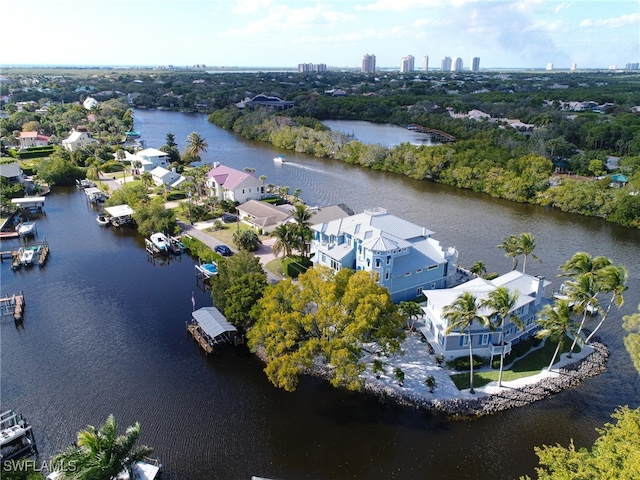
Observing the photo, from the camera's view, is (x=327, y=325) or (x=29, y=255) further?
(x=29, y=255)

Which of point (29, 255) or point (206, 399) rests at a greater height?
point (29, 255)

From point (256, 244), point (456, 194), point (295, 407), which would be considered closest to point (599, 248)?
point (456, 194)

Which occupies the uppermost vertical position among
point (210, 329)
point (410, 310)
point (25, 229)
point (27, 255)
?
point (410, 310)

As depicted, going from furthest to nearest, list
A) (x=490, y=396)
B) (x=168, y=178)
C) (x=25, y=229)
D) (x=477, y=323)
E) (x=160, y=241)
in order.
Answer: (x=168, y=178), (x=25, y=229), (x=160, y=241), (x=477, y=323), (x=490, y=396)

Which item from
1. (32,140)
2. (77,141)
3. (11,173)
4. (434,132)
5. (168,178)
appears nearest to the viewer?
(11,173)

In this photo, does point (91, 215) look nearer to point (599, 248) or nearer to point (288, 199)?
point (288, 199)

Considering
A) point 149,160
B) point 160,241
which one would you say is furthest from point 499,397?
point 149,160

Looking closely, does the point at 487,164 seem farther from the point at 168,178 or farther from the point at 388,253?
the point at 168,178

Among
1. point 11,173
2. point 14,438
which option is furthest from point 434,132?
point 14,438
